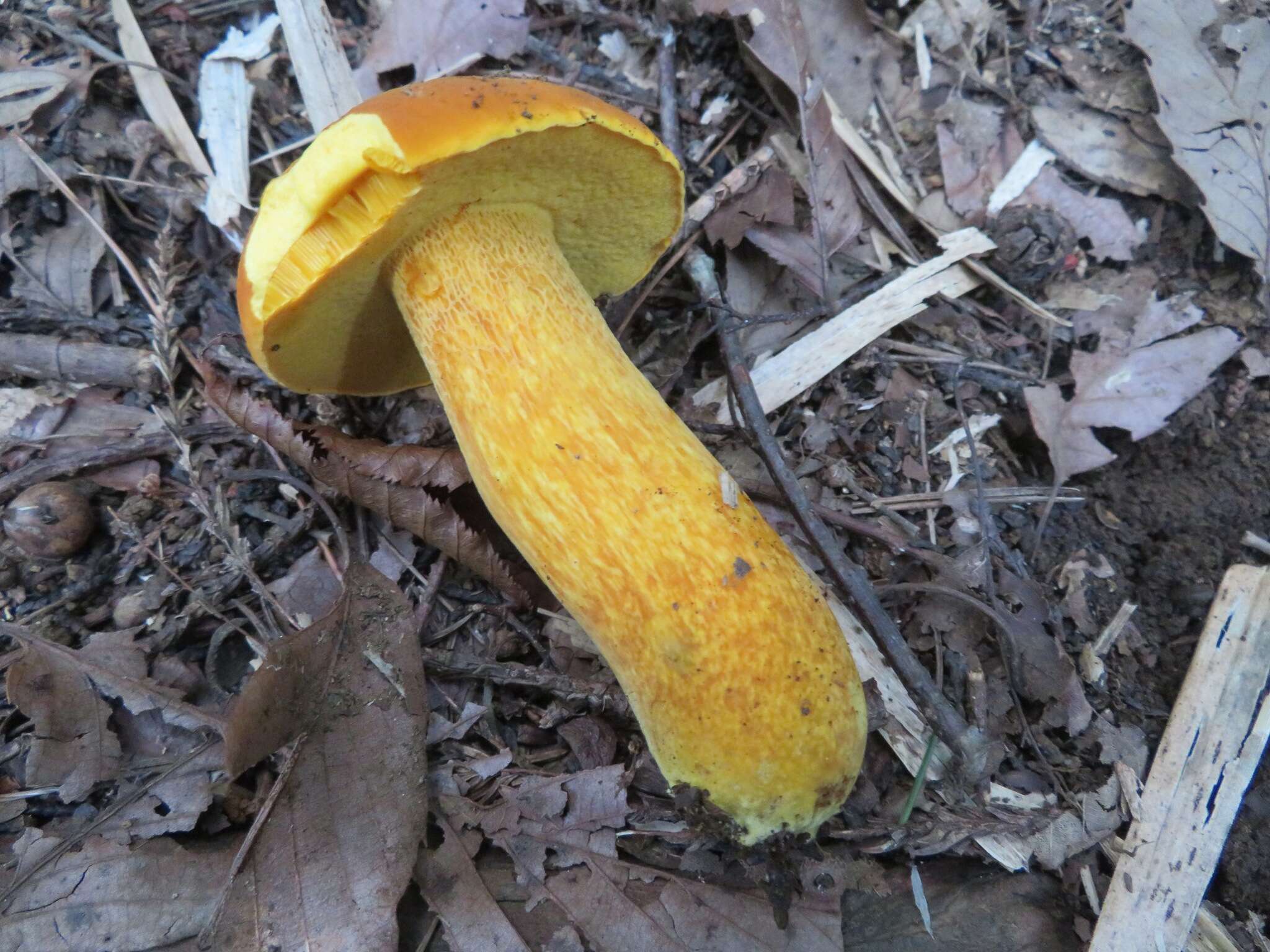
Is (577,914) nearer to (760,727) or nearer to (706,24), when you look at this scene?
(760,727)

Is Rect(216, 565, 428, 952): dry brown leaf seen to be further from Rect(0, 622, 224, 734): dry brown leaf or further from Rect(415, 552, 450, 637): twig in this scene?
Rect(0, 622, 224, 734): dry brown leaf

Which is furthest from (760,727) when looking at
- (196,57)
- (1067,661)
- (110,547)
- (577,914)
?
(196,57)

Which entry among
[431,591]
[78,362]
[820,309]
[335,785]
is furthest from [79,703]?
[820,309]

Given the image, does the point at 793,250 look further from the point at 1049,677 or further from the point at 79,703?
the point at 79,703

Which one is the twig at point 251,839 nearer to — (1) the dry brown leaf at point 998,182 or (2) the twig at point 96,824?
(2) the twig at point 96,824

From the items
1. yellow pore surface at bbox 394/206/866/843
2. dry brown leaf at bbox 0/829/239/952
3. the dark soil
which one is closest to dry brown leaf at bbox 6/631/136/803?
dry brown leaf at bbox 0/829/239/952

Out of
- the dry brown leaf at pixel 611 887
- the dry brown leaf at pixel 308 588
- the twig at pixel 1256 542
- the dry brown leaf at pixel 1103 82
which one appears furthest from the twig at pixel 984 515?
the dry brown leaf at pixel 308 588
